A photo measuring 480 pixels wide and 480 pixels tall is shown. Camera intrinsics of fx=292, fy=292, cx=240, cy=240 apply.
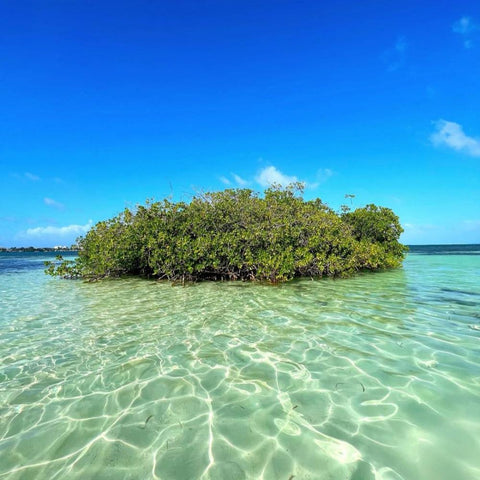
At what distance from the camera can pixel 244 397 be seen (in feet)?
11.4

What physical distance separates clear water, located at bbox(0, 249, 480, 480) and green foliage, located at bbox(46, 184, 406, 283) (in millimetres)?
6528

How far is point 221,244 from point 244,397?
10.2 m

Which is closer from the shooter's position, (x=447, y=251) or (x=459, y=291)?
(x=459, y=291)

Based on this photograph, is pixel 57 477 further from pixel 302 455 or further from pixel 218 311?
pixel 218 311

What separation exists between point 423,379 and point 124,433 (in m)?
3.61

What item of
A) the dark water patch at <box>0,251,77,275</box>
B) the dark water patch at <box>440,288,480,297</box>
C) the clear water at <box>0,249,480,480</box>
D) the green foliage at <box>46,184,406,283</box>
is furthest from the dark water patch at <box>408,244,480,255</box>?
the dark water patch at <box>0,251,77,275</box>

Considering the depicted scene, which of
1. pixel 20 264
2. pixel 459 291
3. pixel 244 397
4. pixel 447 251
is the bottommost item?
pixel 244 397

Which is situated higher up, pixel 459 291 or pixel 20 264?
pixel 20 264

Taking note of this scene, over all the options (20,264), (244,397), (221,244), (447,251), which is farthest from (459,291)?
(447,251)

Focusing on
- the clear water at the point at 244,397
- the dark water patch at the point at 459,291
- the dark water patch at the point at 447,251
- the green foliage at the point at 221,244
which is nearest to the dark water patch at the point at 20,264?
the green foliage at the point at 221,244

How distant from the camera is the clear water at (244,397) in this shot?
2.48 meters

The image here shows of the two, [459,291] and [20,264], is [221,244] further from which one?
[20,264]

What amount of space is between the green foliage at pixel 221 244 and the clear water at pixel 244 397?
6.53m

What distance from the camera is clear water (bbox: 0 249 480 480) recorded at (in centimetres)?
248
